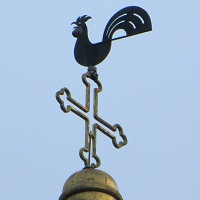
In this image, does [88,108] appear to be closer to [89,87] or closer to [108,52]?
[89,87]

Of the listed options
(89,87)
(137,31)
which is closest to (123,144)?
(89,87)

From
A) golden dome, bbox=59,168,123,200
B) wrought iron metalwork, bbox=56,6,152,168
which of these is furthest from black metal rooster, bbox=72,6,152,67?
golden dome, bbox=59,168,123,200

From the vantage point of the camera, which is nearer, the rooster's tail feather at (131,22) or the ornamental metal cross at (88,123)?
the ornamental metal cross at (88,123)

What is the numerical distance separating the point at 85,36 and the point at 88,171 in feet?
4.80

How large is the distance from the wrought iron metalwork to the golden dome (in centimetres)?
22

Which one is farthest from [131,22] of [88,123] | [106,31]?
[88,123]

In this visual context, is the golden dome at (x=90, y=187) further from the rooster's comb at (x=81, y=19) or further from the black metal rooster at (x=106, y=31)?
the rooster's comb at (x=81, y=19)

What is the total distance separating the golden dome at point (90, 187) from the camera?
3.51 metres

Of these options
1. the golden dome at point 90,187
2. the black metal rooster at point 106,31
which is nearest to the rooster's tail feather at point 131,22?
the black metal rooster at point 106,31

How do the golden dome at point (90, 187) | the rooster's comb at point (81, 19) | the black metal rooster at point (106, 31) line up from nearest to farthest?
1. the golden dome at point (90, 187)
2. the black metal rooster at point (106, 31)
3. the rooster's comb at point (81, 19)

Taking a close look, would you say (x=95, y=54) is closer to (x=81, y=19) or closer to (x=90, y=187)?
(x=81, y=19)

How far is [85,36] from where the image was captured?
15.9 feet

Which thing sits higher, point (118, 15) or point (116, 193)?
point (118, 15)

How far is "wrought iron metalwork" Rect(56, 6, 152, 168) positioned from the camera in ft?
13.2
